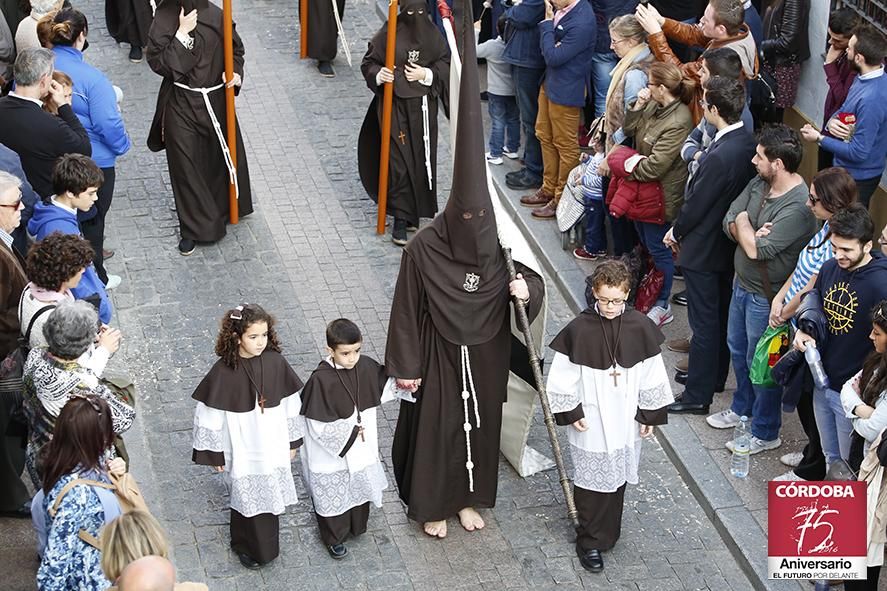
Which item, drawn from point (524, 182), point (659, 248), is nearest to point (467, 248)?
point (659, 248)

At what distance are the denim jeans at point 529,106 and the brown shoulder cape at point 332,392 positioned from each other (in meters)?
4.70

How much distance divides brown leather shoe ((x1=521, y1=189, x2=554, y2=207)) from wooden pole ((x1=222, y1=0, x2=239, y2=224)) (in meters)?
2.42

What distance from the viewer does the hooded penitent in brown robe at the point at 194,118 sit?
10.3m

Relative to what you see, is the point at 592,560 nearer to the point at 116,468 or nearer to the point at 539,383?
the point at 539,383

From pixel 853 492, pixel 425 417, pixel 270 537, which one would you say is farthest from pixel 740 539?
pixel 270 537

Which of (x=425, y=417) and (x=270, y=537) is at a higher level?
(x=425, y=417)

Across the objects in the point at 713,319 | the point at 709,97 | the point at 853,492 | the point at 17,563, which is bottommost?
the point at 17,563

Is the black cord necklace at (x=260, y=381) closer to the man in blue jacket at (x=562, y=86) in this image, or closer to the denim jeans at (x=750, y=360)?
the denim jeans at (x=750, y=360)

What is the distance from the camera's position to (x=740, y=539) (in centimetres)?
762

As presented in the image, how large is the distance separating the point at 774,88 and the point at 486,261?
4.44m

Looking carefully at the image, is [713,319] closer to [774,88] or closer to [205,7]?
[774,88]

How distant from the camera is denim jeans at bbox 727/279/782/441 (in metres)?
8.15

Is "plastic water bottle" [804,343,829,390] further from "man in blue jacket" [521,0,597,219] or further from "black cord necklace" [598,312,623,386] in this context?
"man in blue jacket" [521,0,597,219]

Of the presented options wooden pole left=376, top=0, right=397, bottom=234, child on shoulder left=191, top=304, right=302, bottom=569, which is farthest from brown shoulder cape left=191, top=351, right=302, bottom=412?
wooden pole left=376, top=0, right=397, bottom=234
